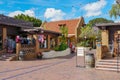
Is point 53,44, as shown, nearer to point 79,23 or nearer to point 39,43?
point 39,43

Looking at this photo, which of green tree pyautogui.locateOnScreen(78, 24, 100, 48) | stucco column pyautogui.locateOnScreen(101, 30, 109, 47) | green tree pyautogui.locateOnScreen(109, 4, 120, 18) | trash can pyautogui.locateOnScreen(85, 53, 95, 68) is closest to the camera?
trash can pyautogui.locateOnScreen(85, 53, 95, 68)

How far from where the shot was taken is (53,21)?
4656 centimetres

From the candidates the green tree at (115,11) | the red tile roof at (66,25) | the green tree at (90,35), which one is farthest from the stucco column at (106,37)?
the red tile roof at (66,25)

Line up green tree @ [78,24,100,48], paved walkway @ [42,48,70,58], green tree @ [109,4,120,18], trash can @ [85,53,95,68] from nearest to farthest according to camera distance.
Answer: trash can @ [85,53,95,68], paved walkway @ [42,48,70,58], green tree @ [109,4,120,18], green tree @ [78,24,100,48]

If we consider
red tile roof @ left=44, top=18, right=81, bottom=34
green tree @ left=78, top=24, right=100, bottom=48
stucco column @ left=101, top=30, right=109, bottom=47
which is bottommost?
stucco column @ left=101, top=30, right=109, bottom=47

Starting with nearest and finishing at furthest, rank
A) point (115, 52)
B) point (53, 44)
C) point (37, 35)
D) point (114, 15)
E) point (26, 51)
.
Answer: point (115, 52)
point (26, 51)
point (37, 35)
point (114, 15)
point (53, 44)

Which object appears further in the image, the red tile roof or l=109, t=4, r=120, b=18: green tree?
the red tile roof

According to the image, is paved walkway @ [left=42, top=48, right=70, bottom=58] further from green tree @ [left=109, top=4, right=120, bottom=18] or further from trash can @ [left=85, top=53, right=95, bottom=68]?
trash can @ [left=85, top=53, right=95, bottom=68]

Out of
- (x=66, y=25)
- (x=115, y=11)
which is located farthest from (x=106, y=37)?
(x=66, y=25)

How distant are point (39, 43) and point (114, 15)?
409 inches

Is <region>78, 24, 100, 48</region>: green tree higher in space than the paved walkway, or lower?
higher

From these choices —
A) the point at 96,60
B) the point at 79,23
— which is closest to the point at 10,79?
the point at 96,60

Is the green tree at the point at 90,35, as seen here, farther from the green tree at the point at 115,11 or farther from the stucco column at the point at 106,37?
the stucco column at the point at 106,37

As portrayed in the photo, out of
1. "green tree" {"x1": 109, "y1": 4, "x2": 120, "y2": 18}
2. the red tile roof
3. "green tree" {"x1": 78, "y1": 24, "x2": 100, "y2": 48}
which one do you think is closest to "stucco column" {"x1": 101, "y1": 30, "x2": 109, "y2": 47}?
"green tree" {"x1": 109, "y1": 4, "x2": 120, "y2": 18}
